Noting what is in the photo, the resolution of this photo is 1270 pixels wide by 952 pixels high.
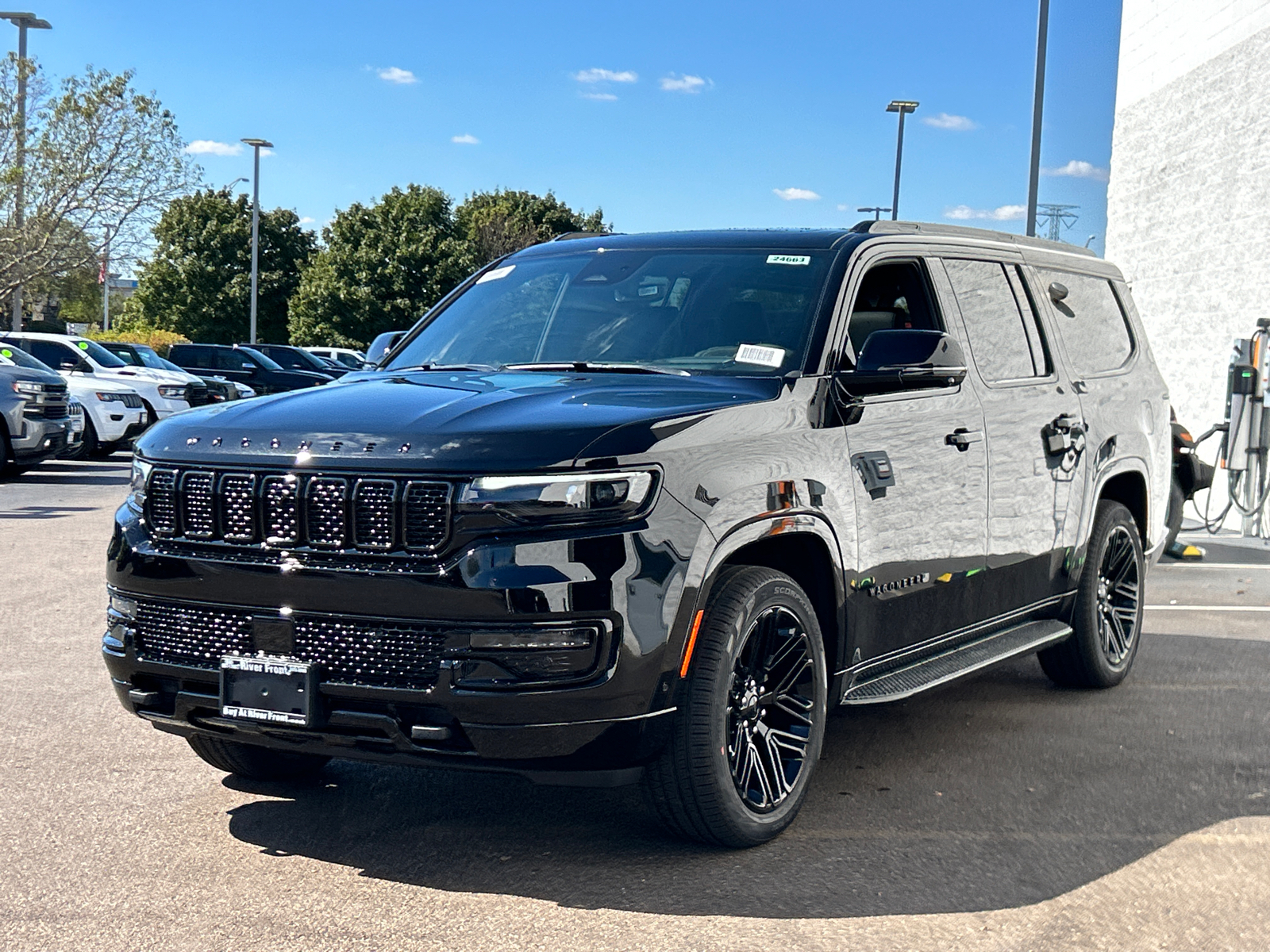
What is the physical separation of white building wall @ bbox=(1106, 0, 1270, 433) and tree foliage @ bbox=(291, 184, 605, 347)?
4127 cm

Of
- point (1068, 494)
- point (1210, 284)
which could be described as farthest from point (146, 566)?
point (1210, 284)

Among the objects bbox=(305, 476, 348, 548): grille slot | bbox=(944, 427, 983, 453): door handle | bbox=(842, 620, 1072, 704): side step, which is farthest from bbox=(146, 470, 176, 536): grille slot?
bbox=(944, 427, 983, 453): door handle

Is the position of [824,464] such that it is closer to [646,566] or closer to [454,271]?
[646,566]

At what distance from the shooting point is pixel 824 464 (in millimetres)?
4609

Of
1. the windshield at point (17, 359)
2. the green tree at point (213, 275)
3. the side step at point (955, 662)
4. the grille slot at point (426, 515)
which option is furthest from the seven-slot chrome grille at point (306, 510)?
the green tree at point (213, 275)

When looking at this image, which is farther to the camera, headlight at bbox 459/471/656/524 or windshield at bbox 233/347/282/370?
windshield at bbox 233/347/282/370

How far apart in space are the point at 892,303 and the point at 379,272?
5548 cm

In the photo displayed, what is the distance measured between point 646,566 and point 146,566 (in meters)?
1.45

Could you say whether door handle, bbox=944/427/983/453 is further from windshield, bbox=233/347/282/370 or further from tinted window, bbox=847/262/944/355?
windshield, bbox=233/347/282/370

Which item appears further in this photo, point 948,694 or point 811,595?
point 948,694

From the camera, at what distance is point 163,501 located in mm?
4215

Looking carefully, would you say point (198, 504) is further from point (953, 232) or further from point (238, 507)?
point (953, 232)

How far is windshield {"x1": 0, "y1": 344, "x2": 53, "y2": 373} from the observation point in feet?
55.5

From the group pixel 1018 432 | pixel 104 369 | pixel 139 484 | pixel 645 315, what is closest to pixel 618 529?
pixel 139 484
